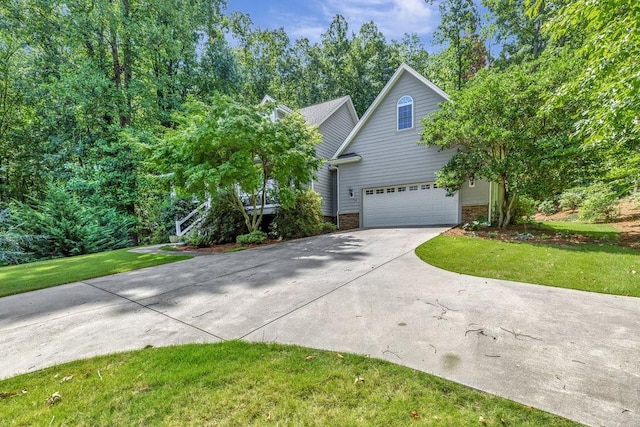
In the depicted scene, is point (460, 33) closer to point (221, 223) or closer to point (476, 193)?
point (476, 193)

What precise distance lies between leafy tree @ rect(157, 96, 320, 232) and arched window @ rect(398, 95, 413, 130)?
513 centimetres

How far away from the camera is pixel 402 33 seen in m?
27.1

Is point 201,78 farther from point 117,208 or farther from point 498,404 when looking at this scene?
point 498,404

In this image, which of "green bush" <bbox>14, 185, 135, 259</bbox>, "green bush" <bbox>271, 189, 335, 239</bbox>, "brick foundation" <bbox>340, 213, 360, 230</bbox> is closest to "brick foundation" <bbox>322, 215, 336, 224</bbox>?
"brick foundation" <bbox>340, 213, 360, 230</bbox>

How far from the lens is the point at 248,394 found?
7.06 ft

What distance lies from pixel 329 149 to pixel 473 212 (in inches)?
331

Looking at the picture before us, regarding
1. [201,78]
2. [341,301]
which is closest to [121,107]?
[201,78]

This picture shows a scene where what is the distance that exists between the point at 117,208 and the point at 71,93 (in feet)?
19.9

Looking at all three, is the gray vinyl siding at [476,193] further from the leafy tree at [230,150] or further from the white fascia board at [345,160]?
the leafy tree at [230,150]

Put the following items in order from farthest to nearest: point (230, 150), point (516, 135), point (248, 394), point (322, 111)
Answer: point (322, 111) < point (230, 150) < point (516, 135) < point (248, 394)

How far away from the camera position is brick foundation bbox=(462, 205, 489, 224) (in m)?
11.3

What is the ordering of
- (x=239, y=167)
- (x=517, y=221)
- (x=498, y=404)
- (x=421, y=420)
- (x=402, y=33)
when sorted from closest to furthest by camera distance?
(x=421, y=420), (x=498, y=404), (x=239, y=167), (x=517, y=221), (x=402, y=33)

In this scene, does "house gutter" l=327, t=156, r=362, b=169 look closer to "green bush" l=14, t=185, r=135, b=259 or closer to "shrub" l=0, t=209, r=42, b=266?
"green bush" l=14, t=185, r=135, b=259

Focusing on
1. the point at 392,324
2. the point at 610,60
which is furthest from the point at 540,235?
the point at 392,324
